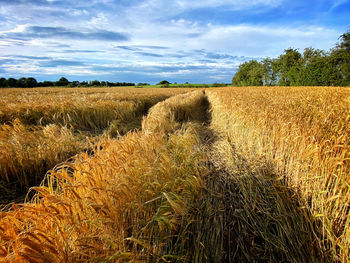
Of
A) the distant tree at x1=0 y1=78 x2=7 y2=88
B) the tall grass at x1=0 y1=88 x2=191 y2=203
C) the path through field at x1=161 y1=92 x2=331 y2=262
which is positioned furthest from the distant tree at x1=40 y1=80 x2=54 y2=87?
the path through field at x1=161 y1=92 x2=331 y2=262

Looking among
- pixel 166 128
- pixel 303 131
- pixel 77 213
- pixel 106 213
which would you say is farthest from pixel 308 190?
pixel 166 128

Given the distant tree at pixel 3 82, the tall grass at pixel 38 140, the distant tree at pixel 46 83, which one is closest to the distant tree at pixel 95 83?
the distant tree at pixel 46 83

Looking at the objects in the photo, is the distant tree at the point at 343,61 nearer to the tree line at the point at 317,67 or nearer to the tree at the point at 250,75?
the tree line at the point at 317,67

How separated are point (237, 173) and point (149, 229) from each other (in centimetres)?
166

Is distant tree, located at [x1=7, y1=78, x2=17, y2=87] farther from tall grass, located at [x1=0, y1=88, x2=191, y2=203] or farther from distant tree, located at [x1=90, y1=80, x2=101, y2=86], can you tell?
tall grass, located at [x1=0, y1=88, x2=191, y2=203]

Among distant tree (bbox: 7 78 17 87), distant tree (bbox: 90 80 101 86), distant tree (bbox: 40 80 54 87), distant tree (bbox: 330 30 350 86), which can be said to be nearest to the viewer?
distant tree (bbox: 330 30 350 86)

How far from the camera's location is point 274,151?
275 centimetres

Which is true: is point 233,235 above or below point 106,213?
below

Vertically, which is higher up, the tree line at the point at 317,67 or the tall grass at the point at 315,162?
the tree line at the point at 317,67

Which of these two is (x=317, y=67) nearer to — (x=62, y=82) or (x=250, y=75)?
(x=250, y=75)

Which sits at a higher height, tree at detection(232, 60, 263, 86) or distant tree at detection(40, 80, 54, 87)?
tree at detection(232, 60, 263, 86)

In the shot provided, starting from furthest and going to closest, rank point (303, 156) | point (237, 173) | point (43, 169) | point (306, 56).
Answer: point (306, 56) < point (43, 169) < point (237, 173) < point (303, 156)

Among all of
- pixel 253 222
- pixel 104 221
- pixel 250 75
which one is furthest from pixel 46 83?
pixel 250 75

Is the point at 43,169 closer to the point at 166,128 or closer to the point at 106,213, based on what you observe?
the point at 106,213
